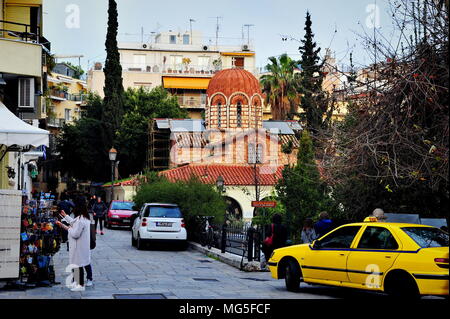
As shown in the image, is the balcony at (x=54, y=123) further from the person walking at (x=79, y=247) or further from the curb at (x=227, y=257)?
the person walking at (x=79, y=247)

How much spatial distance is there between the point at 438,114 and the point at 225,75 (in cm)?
4806

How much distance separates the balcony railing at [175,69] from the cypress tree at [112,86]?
2551 centimetres

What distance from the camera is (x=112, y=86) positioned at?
212 feet

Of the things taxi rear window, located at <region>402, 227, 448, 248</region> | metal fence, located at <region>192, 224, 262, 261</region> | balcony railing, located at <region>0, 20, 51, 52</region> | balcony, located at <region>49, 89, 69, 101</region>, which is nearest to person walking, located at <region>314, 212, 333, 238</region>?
metal fence, located at <region>192, 224, 262, 261</region>

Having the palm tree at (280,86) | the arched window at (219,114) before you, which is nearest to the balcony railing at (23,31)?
the arched window at (219,114)

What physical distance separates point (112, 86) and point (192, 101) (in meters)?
26.4

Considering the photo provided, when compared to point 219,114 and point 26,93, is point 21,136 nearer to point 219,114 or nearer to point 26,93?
point 26,93

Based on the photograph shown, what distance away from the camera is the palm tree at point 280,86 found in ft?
256

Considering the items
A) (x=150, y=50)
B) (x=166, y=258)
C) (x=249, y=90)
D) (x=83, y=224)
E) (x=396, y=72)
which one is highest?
(x=150, y=50)

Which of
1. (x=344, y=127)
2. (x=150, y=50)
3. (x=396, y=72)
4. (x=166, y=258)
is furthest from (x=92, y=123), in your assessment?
(x=396, y=72)

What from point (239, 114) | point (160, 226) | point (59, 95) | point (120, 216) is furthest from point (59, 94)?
point (160, 226)

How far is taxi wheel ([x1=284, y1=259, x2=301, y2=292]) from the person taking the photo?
15055mm
